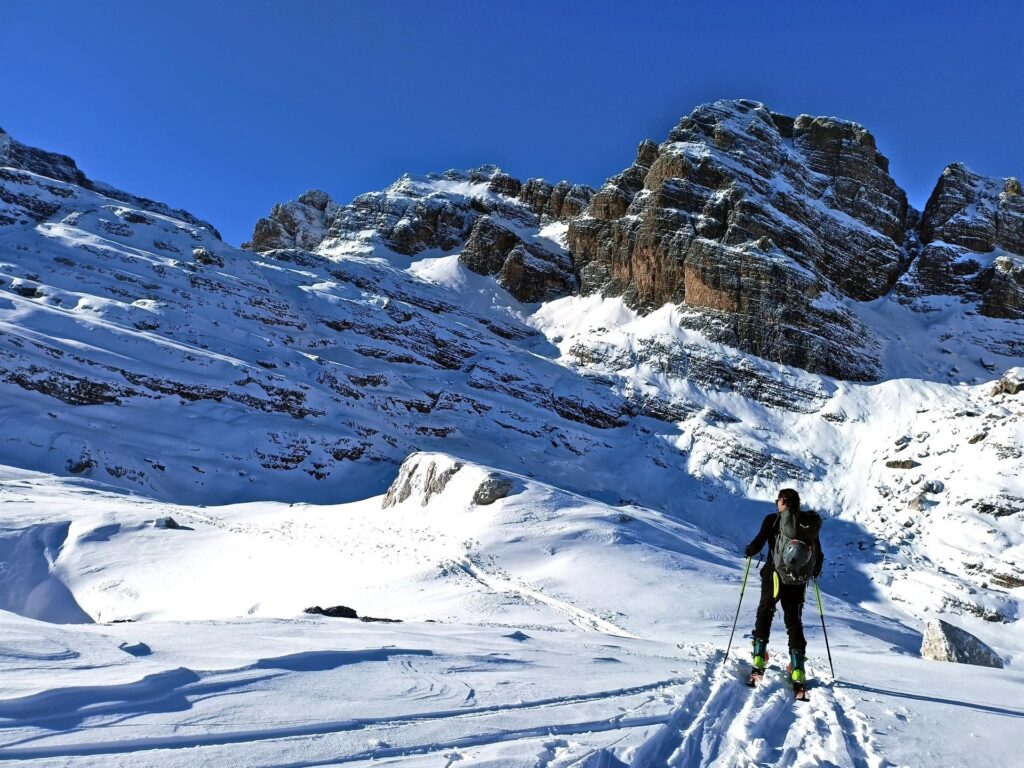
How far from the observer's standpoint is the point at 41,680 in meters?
4.10

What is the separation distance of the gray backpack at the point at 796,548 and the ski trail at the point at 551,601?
6377 millimetres

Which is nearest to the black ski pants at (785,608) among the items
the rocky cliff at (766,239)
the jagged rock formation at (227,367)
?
the jagged rock formation at (227,367)

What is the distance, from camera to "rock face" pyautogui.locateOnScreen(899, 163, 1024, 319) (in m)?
69.8

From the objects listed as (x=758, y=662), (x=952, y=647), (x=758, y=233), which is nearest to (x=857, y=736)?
(x=758, y=662)

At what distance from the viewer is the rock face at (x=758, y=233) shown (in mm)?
66062

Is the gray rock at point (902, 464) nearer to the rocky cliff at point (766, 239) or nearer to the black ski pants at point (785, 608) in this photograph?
the rocky cliff at point (766, 239)

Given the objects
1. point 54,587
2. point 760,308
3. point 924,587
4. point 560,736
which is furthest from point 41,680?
point 760,308

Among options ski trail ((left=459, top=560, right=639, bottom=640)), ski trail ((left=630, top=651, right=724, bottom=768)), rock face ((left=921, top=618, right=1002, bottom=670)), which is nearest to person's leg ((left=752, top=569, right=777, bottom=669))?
ski trail ((left=630, top=651, right=724, bottom=768))

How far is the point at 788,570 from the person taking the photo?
6.74 meters

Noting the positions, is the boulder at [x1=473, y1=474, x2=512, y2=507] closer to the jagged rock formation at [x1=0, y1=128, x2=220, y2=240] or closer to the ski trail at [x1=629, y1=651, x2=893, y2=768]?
the ski trail at [x1=629, y1=651, x2=893, y2=768]

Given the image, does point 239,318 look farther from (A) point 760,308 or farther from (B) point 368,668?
(B) point 368,668

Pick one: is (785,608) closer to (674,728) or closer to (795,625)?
(795,625)

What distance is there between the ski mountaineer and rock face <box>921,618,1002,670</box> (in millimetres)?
8169

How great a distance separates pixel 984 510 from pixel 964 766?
4293 centimetres
